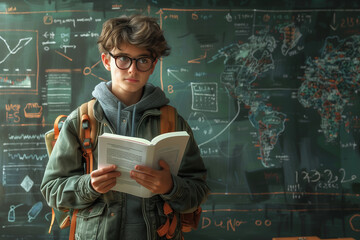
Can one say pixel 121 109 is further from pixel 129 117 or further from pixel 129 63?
pixel 129 63

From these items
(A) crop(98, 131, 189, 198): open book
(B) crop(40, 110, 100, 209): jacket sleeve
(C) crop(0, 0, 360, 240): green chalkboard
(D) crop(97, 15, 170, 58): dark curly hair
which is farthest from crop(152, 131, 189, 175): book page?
(C) crop(0, 0, 360, 240): green chalkboard

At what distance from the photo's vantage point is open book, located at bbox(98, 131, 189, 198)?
0.96 m

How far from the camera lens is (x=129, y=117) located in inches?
47.1

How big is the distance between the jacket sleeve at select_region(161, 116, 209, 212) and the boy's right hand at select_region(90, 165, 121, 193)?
0.19 metres

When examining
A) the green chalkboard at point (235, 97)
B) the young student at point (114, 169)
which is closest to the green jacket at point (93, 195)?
the young student at point (114, 169)

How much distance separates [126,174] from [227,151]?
148 cm

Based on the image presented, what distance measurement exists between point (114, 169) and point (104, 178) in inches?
1.7

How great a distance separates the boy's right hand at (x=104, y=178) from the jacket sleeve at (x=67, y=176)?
51mm

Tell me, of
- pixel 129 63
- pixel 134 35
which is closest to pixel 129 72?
pixel 129 63

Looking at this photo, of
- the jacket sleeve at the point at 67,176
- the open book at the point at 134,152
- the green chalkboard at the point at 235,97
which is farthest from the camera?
the green chalkboard at the point at 235,97

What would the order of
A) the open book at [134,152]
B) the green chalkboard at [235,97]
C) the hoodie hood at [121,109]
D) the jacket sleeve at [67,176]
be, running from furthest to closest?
the green chalkboard at [235,97], the hoodie hood at [121,109], the jacket sleeve at [67,176], the open book at [134,152]

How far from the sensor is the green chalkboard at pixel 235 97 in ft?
7.81

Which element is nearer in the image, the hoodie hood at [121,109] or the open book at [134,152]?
the open book at [134,152]

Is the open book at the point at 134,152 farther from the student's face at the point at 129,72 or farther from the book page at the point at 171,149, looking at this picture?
the student's face at the point at 129,72
